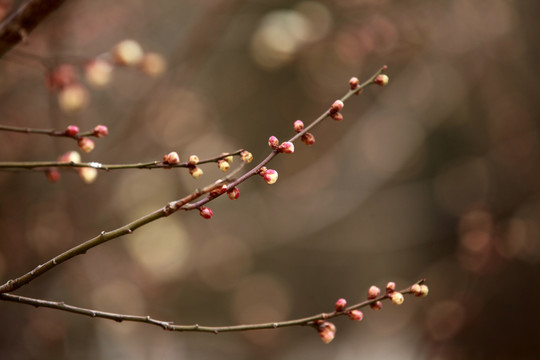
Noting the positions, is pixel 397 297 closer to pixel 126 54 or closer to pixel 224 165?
pixel 224 165

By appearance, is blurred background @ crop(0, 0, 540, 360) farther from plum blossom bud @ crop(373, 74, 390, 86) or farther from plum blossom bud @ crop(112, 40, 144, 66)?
plum blossom bud @ crop(373, 74, 390, 86)

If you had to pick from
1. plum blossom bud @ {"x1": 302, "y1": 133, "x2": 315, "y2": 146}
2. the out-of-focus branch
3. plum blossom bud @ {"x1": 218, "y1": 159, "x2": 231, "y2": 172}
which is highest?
the out-of-focus branch

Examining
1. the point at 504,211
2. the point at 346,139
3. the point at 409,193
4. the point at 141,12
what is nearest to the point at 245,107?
the point at 346,139

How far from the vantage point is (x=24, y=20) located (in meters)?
1.08

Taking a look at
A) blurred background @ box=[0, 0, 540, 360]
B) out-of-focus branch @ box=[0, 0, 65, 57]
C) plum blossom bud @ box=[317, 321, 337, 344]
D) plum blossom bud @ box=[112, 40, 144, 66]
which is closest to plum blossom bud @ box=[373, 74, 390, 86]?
plum blossom bud @ box=[317, 321, 337, 344]

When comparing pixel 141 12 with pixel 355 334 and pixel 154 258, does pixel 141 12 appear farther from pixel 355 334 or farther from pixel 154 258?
pixel 355 334

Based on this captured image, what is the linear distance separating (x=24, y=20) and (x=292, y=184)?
115 inches

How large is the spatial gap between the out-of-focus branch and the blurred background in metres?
1.11

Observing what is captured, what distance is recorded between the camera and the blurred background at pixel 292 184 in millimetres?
2613

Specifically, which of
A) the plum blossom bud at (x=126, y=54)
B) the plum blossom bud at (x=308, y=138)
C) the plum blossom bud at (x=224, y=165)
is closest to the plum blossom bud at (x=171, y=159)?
the plum blossom bud at (x=224, y=165)

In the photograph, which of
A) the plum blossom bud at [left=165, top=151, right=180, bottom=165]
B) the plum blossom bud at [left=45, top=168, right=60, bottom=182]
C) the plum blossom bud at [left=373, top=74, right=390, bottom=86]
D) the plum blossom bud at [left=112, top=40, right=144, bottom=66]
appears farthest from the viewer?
the plum blossom bud at [left=112, top=40, right=144, bottom=66]

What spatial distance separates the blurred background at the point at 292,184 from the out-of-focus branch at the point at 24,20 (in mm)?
1107

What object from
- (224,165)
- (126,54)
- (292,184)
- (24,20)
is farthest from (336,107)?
(292,184)

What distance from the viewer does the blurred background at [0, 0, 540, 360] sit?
261 centimetres
